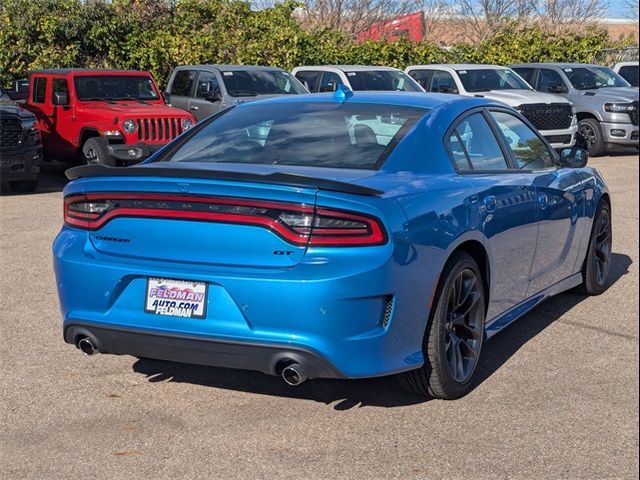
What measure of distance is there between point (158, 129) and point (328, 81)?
5.22 metres

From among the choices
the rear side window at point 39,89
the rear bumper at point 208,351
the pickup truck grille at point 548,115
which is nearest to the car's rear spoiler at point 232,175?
the rear bumper at point 208,351

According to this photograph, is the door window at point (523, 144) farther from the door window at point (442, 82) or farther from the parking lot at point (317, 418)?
the door window at point (442, 82)

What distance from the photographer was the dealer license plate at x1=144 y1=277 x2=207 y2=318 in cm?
463

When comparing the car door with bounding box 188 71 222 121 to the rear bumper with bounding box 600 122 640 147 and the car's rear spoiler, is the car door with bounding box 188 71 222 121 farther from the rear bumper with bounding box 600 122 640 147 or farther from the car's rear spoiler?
the car's rear spoiler

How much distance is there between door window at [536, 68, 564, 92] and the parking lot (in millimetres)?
15901

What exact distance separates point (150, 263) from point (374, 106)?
1.79m

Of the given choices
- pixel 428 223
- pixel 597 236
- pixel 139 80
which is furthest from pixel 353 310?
pixel 139 80

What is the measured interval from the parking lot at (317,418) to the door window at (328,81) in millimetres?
12825

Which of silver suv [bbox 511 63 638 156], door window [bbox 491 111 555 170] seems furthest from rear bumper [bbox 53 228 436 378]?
silver suv [bbox 511 63 638 156]

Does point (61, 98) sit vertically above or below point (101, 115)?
above

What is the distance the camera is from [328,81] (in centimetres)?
1939

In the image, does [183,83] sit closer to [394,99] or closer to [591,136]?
[591,136]

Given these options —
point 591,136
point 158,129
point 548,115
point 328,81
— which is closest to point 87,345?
point 158,129

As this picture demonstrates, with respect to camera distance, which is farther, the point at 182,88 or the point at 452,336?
the point at 182,88
